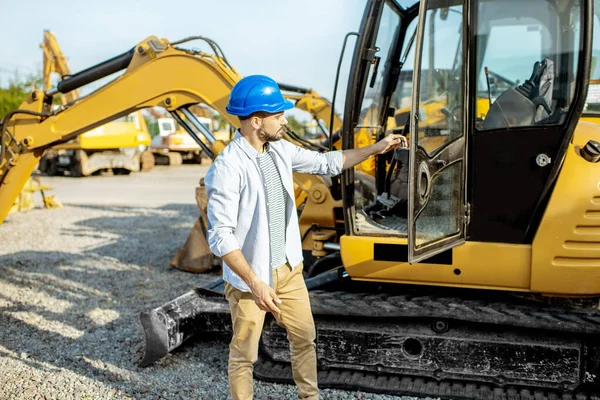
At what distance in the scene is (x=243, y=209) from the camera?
3.16 meters

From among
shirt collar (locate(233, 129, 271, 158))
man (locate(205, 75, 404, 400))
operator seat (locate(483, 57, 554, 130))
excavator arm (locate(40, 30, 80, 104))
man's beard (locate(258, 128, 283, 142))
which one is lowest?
man (locate(205, 75, 404, 400))

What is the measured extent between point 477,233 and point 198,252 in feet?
13.7

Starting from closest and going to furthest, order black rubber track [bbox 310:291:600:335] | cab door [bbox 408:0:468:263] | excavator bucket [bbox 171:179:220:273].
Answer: cab door [bbox 408:0:468:263]
black rubber track [bbox 310:291:600:335]
excavator bucket [bbox 171:179:220:273]

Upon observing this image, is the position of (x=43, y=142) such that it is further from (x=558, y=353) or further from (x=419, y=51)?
(x=558, y=353)

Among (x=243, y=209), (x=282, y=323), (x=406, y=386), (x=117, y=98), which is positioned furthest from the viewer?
(x=117, y=98)

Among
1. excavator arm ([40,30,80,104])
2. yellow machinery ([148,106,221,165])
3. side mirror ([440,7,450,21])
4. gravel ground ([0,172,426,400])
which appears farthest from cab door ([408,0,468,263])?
yellow machinery ([148,106,221,165])

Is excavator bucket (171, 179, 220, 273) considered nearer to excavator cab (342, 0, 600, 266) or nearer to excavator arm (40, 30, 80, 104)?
excavator cab (342, 0, 600, 266)

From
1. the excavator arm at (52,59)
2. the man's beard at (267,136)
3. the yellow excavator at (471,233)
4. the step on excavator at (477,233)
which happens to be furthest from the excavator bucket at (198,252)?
the excavator arm at (52,59)

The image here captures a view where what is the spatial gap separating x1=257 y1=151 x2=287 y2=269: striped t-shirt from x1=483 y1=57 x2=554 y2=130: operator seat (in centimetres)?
131

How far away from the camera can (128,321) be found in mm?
5457

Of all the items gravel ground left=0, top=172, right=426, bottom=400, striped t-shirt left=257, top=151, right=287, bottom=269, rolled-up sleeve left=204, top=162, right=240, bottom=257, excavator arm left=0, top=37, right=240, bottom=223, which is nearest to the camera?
rolled-up sleeve left=204, top=162, right=240, bottom=257

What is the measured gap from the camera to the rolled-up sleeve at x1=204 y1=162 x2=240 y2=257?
2.97m

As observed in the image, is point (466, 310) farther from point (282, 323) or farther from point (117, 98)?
point (117, 98)

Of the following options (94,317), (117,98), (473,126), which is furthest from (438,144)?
(94,317)
